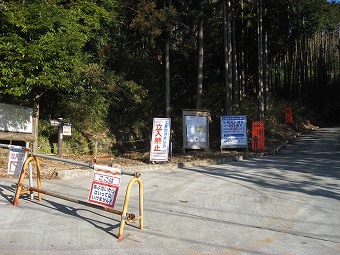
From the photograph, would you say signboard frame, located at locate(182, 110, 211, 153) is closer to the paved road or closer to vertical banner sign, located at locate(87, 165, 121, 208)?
the paved road

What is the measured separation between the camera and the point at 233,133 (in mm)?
18297

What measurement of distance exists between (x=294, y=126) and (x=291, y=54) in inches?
481

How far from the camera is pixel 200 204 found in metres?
7.97

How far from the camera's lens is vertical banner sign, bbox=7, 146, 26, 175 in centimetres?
781

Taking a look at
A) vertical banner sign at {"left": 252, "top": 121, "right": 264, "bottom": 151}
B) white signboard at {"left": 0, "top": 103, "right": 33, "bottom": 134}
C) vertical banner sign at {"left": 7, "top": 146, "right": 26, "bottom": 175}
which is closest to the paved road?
vertical banner sign at {"left": 7, "top": 146, "right": 26, "bottom": 175}

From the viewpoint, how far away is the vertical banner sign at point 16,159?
781 cm

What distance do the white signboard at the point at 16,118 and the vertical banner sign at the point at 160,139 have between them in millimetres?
4850

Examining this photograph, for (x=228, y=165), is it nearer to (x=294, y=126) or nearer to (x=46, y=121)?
(x=46, y=121)

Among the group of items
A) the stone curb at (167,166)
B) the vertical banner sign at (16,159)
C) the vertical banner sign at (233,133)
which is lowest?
the stone curb at (167,166)

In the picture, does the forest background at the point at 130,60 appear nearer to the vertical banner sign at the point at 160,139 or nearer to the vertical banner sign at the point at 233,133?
the vertical banner sign at the point at 160,139

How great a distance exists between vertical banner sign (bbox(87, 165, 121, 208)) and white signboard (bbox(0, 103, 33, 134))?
8.79 metres

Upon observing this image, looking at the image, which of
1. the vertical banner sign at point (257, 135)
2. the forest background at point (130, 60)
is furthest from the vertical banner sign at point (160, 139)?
the vertical banner sign at point (257, 135)

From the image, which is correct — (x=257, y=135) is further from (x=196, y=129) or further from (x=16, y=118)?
(x=16, y=118)

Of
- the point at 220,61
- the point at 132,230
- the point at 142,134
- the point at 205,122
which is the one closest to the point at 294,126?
the point at 220,61
